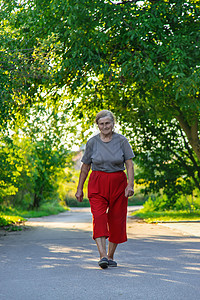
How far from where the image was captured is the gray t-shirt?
5797 millimetres

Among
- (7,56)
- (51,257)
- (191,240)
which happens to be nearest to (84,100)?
(7,56)

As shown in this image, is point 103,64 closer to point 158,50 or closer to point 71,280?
point 158,50

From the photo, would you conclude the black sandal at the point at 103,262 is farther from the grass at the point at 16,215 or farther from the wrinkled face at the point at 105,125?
the grass at the point at 16,215

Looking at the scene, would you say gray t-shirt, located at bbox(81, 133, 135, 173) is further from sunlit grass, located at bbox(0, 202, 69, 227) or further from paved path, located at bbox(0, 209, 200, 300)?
sunlit grass, located at bbox(0, 202, 69, 227)

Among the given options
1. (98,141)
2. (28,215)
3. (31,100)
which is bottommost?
(28,215)

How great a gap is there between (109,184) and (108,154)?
1.26ft

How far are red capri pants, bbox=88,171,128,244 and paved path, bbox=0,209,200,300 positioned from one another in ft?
1.54

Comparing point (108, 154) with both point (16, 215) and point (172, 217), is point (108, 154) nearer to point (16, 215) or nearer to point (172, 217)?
point (172, 217)

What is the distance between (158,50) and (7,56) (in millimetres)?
3613

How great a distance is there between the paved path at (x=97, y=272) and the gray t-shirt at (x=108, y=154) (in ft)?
4.22

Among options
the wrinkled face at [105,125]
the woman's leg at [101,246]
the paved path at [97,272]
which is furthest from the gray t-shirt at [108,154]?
the paved path at [97,272]

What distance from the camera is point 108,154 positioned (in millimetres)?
5816

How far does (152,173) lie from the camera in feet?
68.0

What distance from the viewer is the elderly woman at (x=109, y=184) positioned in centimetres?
574
